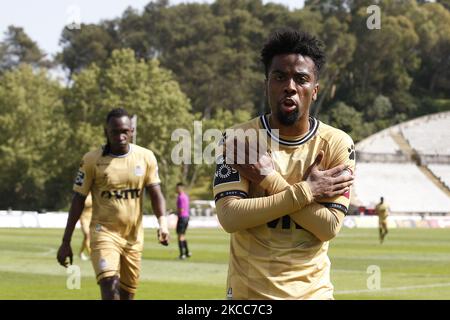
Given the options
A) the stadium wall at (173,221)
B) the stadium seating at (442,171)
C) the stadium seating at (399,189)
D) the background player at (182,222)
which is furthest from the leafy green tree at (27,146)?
the background player at (182,222)

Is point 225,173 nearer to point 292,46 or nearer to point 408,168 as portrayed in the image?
point 292,46

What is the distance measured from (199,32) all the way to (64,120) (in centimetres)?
4481

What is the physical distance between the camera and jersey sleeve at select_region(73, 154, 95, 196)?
1319cm

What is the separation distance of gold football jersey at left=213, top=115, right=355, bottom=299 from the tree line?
7691cm

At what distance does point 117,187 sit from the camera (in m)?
13.4

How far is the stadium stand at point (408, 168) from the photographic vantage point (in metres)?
90.3

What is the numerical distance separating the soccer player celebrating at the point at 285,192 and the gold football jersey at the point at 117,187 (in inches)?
268

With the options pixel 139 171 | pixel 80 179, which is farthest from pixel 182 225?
pixel 80 179

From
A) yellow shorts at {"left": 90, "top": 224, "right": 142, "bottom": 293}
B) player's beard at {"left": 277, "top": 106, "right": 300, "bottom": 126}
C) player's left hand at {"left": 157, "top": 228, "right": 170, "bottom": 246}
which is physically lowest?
yellow shorts at {"left": 90, "top": 224, "right": 142, "bottom": 293}

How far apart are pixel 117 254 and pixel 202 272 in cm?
1131

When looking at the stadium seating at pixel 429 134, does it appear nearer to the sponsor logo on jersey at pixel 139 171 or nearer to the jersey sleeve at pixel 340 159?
the sponsor logo on jersey at pixel 139 171

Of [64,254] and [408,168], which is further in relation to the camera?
[408,168]

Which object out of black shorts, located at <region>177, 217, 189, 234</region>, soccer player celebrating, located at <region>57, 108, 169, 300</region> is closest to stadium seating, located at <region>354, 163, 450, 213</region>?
black shorts, located at <region>177, 217, 189, 234</region>

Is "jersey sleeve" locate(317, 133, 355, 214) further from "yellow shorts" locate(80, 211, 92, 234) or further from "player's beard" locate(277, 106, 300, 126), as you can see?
"yellow shorts" locate(80, 211, 92, 234)
